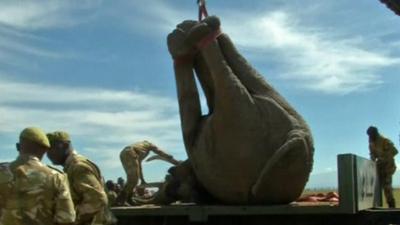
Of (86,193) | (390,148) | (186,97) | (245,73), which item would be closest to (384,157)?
(390,148)

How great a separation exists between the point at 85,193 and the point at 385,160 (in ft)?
13.6

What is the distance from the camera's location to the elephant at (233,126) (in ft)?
21.1

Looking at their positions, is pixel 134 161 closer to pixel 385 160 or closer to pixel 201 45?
pixel 201 45

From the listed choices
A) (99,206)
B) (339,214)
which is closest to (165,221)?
(99,206)

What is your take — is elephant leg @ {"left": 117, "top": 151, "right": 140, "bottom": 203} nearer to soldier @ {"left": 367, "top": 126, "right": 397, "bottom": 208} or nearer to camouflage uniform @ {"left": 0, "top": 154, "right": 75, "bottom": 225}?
soldier @ {"left": 367, "top": 126, "right": 397, "bottom": 208}

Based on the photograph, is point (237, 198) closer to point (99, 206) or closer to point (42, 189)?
point (99, 206)

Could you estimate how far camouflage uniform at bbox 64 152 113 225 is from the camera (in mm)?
5586

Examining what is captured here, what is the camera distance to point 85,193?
18.4 feet

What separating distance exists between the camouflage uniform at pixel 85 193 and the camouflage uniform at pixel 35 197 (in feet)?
2.03

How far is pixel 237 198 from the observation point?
6605 millimetres

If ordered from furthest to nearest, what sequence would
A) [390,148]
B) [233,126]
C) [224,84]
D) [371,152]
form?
1. [390,148]
2. [371,152]
3. [224,84]
4. [233,126]

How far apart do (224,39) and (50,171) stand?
101 inches

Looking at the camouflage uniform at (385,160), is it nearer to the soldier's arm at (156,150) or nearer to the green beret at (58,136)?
the soldier's arm at (156,150)

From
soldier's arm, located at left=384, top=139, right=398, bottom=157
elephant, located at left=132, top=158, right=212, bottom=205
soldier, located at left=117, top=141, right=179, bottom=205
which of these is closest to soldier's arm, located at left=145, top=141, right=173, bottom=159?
soldier, located at left=117, top=141, right=179, bottom=205
